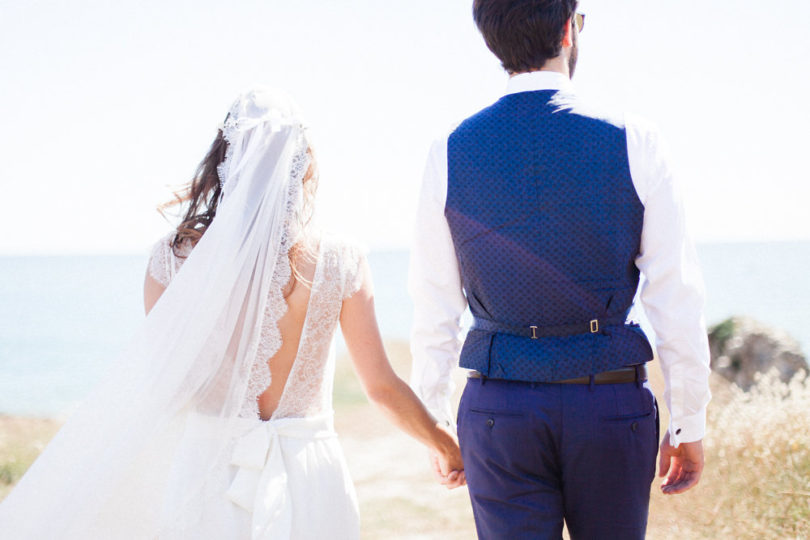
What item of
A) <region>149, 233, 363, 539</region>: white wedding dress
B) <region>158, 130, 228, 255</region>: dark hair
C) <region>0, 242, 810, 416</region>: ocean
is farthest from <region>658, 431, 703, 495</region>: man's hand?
<region>0, 242, 810, 416</region>: ocean

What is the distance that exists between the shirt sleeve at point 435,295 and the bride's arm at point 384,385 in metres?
0.04

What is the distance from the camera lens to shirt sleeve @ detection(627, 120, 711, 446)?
182 centimetres

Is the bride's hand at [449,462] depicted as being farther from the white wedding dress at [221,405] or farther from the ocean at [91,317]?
the ocean at [91,317]

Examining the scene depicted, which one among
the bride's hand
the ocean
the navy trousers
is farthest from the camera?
the ocean

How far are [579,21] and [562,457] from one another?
1146 millimetres

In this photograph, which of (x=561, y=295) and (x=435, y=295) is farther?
(x=435, y=295)

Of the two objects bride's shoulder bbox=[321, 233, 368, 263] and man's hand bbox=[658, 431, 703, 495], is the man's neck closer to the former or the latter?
bride's shoulder bbox=[321, 233, 368, 263]

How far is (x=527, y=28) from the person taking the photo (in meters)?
1.95

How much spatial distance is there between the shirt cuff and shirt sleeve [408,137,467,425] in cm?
61

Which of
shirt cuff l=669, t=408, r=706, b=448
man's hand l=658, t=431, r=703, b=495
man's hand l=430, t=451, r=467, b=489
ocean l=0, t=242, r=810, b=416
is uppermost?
shirt cuff l=669, t=408, r=706, b=448

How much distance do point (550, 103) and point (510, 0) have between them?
30 cm

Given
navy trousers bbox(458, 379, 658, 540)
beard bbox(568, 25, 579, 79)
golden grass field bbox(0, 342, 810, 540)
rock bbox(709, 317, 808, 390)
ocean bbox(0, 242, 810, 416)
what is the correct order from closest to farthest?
navy trousers bbox(458, 379, 658, 540)
beard bbox(568, 25, 579, 79)
golden grass field bbox(0, 342, 810, 540)
rock bbox(709, 317, 808, 390)
ocean bbox(0, 242, 810, 416)

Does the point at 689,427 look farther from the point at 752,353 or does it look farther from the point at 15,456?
the point at 752,353

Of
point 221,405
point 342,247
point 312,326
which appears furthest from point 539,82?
point 221,405
